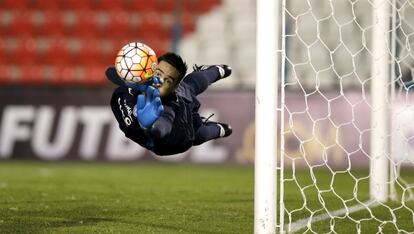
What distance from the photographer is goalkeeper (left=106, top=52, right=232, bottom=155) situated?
5.22m

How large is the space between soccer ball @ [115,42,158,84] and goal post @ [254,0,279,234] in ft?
2.55

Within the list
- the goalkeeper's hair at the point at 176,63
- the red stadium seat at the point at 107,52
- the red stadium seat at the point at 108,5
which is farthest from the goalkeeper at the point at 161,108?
the red stadium seat at the point at 108,5

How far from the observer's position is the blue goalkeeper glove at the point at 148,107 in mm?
5184

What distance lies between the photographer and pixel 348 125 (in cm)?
1130

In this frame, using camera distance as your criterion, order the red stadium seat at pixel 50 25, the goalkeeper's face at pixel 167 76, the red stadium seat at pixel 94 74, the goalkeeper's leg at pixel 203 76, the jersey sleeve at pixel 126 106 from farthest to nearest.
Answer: the red stadium seat at pixel 50 25 → the red stadium seat at pixel 94 74 → the goalkeeper's leg at pixel 203 76 → the goalkeeper's face at pixel 167 76 → the jersey sleeve at pixel 126 106

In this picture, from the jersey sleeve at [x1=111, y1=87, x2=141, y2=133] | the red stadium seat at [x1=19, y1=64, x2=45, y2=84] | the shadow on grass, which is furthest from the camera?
the red stadium seat at [x1=19, y1=64, x2=45, y2=84]

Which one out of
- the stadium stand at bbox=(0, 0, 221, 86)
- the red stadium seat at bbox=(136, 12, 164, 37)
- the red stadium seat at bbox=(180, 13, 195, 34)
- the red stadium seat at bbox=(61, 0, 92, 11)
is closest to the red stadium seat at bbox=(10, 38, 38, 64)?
the stadium stand at bbox=(0, 0, 221, 86)

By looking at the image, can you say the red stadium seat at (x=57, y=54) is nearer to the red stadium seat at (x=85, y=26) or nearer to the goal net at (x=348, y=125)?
the red stadium seat at (x=85, y=26)

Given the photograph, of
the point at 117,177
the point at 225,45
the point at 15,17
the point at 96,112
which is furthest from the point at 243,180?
the point at 15,17

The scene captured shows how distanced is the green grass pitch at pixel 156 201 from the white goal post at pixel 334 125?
5 cm

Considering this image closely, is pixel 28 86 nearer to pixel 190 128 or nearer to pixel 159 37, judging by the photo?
pixel 159 37

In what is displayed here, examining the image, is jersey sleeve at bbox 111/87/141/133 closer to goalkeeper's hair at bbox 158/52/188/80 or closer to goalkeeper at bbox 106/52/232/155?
goalkeeper at bbox 106/52/232/155

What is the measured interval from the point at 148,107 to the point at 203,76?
1.12 metres

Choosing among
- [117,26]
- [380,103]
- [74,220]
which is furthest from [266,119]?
[117,26]
